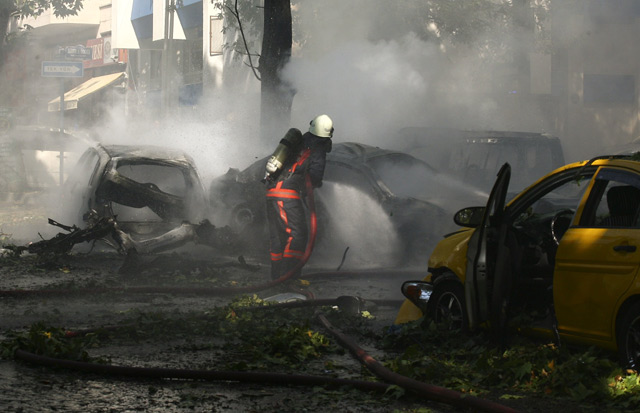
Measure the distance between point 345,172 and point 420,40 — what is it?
13231 mm

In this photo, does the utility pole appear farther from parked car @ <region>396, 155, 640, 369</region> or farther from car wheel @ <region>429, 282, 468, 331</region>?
parked car @ <region>396, 155, 640, 369</region>

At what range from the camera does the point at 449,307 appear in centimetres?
683

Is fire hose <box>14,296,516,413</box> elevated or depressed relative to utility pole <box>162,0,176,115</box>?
depressed

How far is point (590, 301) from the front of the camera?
5.54 m

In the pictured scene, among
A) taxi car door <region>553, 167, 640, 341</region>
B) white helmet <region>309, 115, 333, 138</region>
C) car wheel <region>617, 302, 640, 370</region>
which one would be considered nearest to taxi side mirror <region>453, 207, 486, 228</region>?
taxi car door <region>553, 167, 640, 341</region>

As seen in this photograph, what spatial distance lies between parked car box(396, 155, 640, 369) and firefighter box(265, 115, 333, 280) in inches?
128

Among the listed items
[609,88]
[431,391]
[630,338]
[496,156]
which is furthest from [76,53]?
[630,338]

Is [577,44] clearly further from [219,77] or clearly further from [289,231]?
[289,231]

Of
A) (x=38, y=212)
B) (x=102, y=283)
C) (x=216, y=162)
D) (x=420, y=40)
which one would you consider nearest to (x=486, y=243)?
(x=102, y=283)

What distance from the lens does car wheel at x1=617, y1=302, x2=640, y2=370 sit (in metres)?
5.25

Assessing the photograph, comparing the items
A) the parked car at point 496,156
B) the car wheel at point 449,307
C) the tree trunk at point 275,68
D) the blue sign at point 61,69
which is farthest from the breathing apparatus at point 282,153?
the blue sign at point 61,69

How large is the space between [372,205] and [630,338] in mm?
6893

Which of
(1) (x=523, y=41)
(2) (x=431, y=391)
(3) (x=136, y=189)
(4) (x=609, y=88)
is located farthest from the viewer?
(4) (x=609, y=88)

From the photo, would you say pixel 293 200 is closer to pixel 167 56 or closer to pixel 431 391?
pixel 431 391
